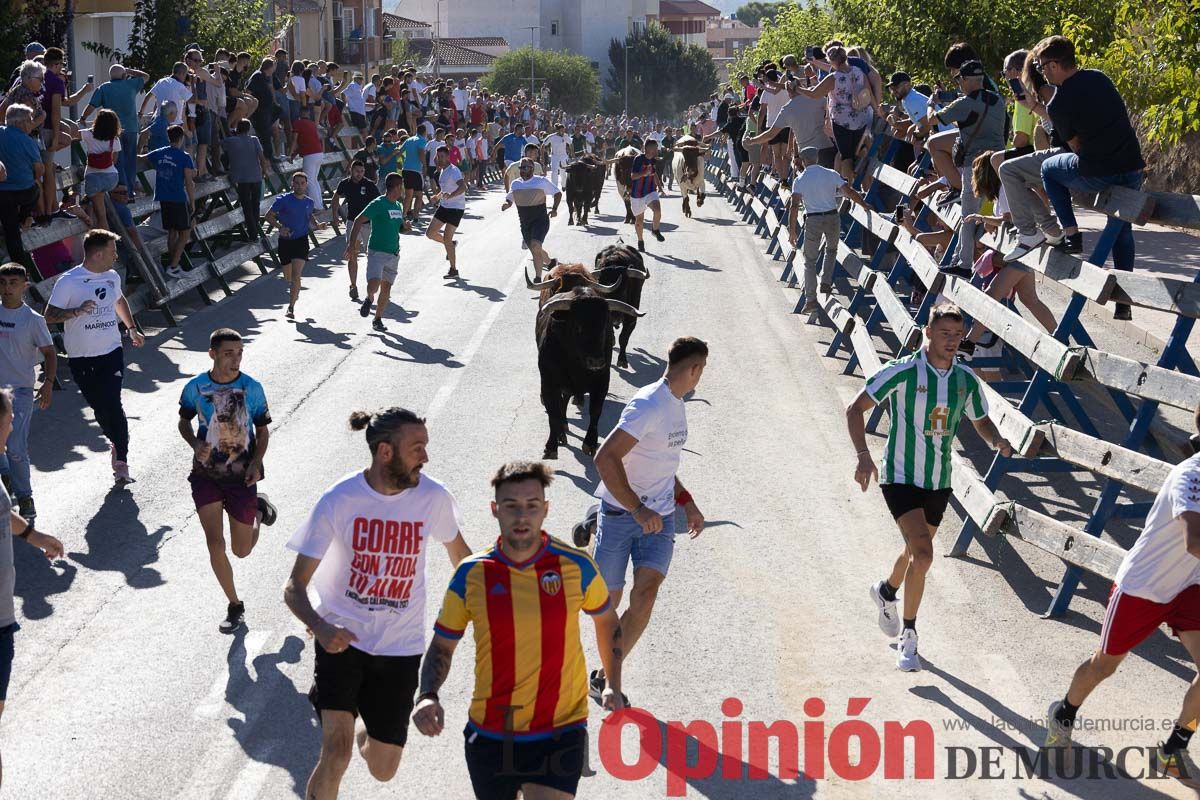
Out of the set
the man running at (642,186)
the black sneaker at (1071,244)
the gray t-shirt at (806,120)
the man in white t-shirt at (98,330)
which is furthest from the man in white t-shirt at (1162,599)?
the man running at (642,186)

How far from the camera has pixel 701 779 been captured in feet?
22.5

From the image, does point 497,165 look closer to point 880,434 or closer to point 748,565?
point 880,434

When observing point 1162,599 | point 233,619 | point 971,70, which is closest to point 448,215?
point 971,70

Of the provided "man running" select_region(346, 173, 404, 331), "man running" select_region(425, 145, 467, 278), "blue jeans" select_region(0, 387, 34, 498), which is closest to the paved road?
"blue jeans" select_region(0, 387, 34, 498)

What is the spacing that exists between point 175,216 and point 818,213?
8736 mm

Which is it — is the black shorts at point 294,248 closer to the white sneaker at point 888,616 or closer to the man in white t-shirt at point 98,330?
the man in white t-shirt at point 98,330

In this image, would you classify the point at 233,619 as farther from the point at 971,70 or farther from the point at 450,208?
the point at 450,208

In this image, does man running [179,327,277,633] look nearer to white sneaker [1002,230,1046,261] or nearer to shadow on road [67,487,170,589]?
shadow on road [67,487,170,589]

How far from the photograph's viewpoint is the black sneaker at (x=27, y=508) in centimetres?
1037

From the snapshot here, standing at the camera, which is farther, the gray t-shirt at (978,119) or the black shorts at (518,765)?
the gray t-shirt at (978,119)

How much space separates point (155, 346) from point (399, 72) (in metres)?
21.2

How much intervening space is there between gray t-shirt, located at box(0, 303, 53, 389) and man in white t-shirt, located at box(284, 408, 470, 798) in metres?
5.60

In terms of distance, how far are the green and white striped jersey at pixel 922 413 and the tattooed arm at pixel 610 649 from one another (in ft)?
9.27

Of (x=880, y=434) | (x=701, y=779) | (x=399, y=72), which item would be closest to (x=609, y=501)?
(x=701, y=779)
